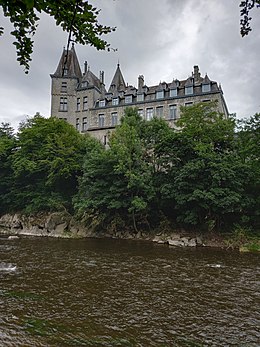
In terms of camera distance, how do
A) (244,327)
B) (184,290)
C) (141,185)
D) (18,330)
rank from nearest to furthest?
1. (18,330)
2. (244,327)
3. (184,290)
4. (141,185)

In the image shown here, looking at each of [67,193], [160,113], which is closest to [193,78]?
[160,113]

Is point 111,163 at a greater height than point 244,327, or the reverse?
point 111,163

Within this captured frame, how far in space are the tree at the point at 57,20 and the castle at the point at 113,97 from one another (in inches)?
1454

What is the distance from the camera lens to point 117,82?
51219 mm

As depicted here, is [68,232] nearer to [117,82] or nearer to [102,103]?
[102,103]

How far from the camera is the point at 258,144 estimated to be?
74.9 ft

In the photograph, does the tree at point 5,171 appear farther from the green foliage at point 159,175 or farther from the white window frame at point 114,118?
the white window frame at point 114,118

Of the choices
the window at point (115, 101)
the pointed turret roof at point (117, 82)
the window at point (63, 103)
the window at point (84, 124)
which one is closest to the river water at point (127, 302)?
the window at point (115, 101)

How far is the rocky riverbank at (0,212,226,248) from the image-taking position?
23.2 meters

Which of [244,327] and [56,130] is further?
[56,130]

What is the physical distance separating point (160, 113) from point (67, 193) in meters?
18.5

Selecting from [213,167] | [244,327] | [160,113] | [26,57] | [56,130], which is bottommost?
[244,327]

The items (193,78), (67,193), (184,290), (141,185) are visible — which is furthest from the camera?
(193,78)

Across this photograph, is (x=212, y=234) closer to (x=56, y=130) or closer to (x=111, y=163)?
(x=111, y=163)
